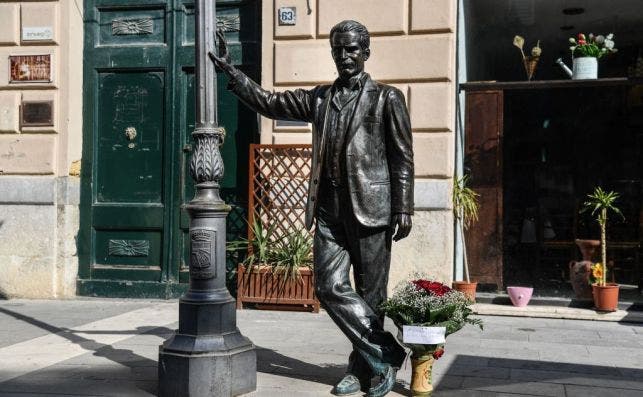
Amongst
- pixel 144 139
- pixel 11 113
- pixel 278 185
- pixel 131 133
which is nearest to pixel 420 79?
pixel 278 185

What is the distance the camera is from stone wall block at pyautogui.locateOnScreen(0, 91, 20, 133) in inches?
369

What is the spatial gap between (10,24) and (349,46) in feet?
21.4

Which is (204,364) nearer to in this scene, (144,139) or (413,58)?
(413,58)

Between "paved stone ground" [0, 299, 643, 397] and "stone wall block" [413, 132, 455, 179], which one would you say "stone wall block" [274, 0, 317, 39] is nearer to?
"stone wall block" [413, 132, 455, 179]

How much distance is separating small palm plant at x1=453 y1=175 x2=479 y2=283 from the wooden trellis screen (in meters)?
1.79

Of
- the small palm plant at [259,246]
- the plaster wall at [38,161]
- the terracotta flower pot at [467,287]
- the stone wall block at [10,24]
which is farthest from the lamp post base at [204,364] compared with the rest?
the stone wall block at [10,24]

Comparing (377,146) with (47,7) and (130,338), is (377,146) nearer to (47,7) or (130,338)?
(130,338)

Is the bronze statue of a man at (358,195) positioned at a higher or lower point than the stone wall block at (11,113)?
lower

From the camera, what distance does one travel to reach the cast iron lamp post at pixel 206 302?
4516 mm

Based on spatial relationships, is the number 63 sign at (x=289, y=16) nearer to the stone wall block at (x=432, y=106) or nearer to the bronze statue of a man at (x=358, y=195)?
the stone wall block at (x=432, y=106)

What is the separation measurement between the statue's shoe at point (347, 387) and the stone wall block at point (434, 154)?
4.16 metres

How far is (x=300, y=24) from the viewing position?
346 inches

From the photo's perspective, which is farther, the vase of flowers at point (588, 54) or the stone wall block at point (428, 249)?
the vase of flowers at point (588, 54)

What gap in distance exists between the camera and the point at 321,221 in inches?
189
